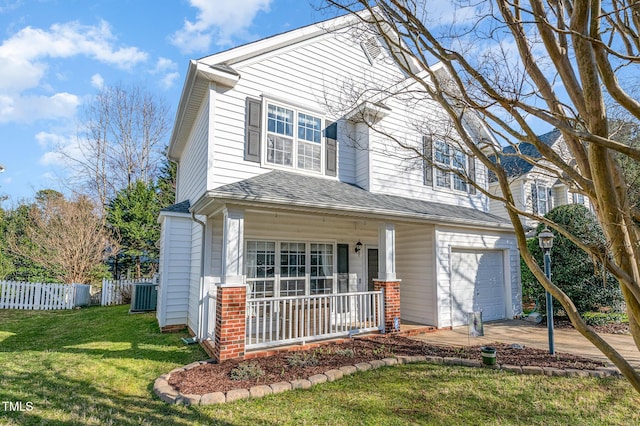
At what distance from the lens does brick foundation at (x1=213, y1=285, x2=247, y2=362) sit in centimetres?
584

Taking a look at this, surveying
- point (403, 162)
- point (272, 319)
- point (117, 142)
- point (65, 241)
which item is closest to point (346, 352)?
point (272, 319)

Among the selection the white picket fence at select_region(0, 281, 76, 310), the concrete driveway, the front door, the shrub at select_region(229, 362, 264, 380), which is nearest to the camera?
the shrub at select_region(229, 362, 264, 380)

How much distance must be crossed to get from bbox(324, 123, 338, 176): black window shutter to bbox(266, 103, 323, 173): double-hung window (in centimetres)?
21

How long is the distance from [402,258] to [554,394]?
565 cm

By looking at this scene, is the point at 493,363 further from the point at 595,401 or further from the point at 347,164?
the point at 347,164

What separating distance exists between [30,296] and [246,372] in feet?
39.8

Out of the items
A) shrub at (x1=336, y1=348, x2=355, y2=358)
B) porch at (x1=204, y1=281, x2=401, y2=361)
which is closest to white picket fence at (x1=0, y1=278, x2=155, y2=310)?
porch at (x1=204, y1=281, x2=401, y2=361)

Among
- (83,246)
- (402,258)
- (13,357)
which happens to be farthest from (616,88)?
(83,246)

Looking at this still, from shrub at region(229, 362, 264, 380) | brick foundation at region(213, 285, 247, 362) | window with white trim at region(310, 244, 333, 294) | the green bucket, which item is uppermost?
window with white trim at region(310, 244, 333, 294)

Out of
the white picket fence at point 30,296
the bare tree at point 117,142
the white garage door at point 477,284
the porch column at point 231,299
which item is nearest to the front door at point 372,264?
the white garage door at point 477,284

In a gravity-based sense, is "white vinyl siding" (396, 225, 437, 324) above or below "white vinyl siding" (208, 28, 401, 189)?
below

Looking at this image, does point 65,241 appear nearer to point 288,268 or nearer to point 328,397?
point 288,268

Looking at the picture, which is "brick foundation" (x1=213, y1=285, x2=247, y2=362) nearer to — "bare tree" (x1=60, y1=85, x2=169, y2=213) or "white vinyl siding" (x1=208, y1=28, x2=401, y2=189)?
"white vinyl siding" (x1=208, y1=28, x2=401, y2=189)

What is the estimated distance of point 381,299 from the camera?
7.94 m
